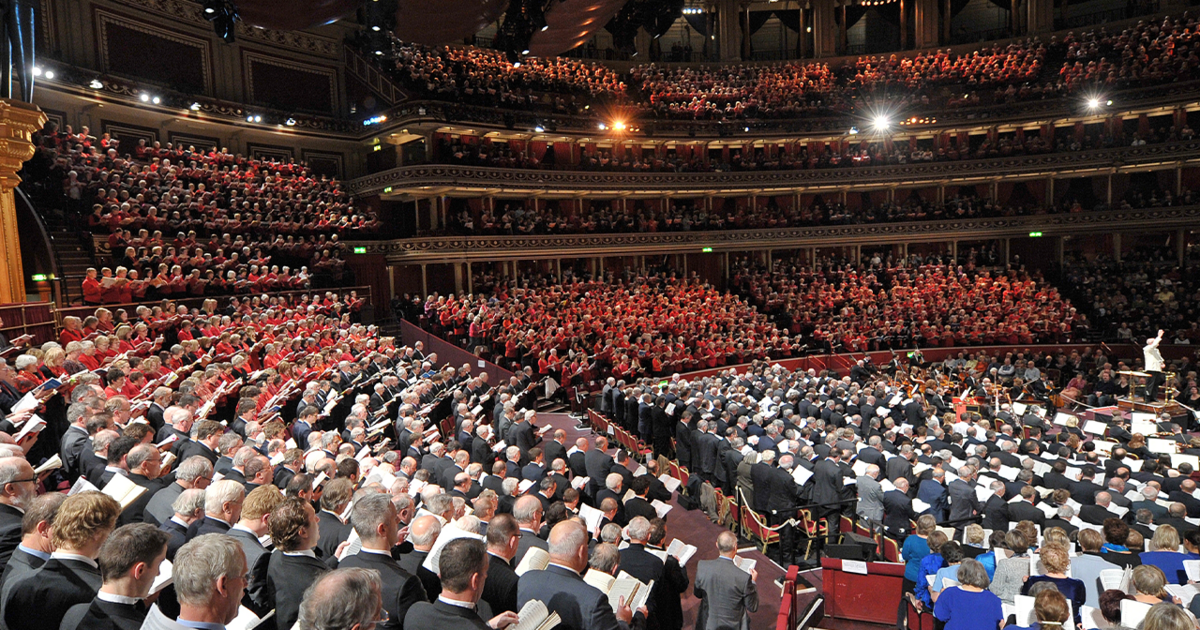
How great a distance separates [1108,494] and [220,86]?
26931 millimetres

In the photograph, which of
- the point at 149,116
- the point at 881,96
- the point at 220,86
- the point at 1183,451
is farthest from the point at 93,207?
the point at 881,96

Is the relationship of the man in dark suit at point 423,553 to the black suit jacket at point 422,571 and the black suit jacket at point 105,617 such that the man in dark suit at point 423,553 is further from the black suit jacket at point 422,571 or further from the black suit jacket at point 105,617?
the black suit jacket at point 105,617

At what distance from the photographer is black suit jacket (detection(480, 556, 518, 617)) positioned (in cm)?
424

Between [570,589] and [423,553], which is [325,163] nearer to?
[423,553]

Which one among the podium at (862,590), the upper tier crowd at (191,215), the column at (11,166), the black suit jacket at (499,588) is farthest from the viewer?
the upper tier crowd at (191,215)

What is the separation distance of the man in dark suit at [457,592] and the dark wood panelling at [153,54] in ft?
79.2

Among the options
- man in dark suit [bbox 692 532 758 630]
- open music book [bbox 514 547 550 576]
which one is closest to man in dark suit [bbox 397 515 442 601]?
open music book [bbox 514 547 550 576]

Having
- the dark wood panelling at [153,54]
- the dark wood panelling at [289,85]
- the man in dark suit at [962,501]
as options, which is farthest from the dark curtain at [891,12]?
the man in dark suit at [962,501]

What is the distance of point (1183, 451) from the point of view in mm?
12141

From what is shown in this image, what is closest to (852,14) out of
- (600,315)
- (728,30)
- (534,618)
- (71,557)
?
(728,30)

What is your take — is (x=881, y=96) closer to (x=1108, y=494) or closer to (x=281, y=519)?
(x=1108, y=494)

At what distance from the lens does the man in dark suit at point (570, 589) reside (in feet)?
12.9

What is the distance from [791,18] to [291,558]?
37446mm

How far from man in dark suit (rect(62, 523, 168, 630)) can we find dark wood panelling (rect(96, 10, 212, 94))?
77.9ft
